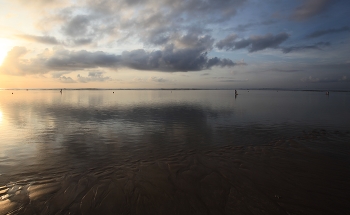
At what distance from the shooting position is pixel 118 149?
14203mm

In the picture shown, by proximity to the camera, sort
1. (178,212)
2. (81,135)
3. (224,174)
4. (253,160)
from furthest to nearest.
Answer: (81,135) → (253,160) → (224,174) → (178,212)

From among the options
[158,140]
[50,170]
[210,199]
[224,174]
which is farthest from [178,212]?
[158,140]

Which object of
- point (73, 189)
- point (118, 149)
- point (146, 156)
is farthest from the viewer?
point (118, 149)

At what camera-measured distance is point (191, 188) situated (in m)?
8.55

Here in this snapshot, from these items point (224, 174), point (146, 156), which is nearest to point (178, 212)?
point (224, 174)

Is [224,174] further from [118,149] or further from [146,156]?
[118,149]

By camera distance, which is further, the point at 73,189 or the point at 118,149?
the point at 118,149

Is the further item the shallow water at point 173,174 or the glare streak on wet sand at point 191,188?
the shallow water at point 173,174

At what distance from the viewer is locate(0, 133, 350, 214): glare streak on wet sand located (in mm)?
7109

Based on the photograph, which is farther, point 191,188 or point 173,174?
point 173,174

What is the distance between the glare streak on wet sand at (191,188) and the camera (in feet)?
23.3

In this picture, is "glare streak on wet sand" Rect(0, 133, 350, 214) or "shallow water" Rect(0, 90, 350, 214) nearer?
"glare streak on wet sand" Rect(0, 133, 350, 214)

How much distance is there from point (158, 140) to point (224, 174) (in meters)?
8.23

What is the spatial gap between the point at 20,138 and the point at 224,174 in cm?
1937
